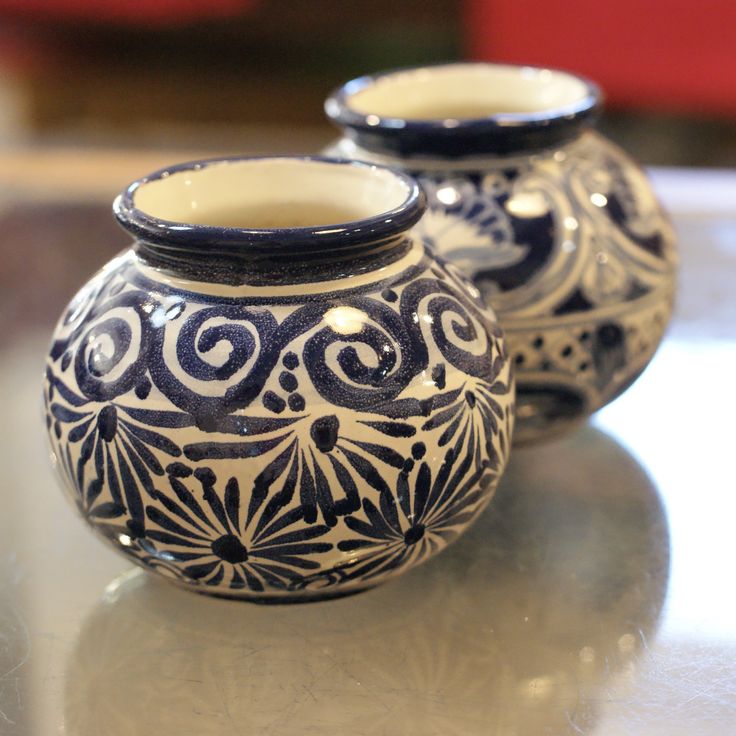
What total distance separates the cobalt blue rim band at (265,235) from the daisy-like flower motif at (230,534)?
0.09 metres

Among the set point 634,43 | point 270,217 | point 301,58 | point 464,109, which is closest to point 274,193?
point 270,217

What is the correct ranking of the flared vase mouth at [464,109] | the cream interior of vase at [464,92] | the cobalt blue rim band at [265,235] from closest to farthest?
1. the cobalt blue rim band at [265,235]
2. the flared vase mouth at [464,109]
3. the cream interior of vase at [464,92]

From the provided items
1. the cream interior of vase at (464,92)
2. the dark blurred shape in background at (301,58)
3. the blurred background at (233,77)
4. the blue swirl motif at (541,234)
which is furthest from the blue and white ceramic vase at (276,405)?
the dark blurred shape in background at (301,58)

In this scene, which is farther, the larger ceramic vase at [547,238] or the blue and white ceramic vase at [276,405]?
the larger ceramic vase at [547,238]

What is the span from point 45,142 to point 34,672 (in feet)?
2.83

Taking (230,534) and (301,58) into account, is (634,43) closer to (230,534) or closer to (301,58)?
(301,58)

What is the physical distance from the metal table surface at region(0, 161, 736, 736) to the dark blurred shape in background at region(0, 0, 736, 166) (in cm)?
115


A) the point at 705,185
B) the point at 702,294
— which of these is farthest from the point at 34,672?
the point at 705,185

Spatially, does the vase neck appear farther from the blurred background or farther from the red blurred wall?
the red blurred wall

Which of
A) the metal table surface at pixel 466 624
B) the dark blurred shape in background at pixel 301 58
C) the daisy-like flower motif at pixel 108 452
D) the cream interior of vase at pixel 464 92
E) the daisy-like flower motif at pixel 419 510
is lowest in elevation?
the dark blurred shape in background at pixel 301 58

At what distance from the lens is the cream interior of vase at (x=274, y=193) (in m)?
0.57

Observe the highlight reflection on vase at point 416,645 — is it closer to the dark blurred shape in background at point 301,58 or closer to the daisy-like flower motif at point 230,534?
the daisy-like flower motif at point 230,534

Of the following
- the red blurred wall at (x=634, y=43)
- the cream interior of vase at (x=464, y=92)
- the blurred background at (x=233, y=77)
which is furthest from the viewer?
the red blurred wall at (x=634, y=43)

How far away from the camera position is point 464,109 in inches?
31.1
